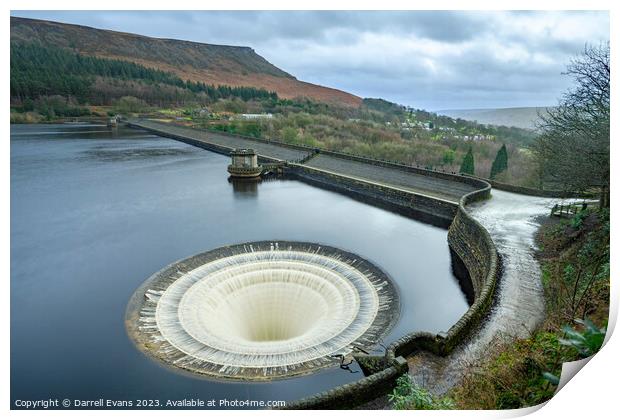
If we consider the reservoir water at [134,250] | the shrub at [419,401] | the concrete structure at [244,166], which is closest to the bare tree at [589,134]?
the reservoir water at [134,250]

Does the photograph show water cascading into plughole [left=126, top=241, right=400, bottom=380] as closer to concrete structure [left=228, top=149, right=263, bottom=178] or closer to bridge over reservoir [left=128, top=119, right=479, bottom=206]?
bridge over reservoir [left=128, top=119, right=479, bottom=206]

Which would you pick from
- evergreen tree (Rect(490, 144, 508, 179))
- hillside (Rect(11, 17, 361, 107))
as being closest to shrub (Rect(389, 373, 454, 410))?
evergreen tree (Rect(490, 144, 508, 179))

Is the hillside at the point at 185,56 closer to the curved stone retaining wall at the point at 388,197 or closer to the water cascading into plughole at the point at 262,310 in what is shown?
the curved stone retaining wall at the point at 388,197

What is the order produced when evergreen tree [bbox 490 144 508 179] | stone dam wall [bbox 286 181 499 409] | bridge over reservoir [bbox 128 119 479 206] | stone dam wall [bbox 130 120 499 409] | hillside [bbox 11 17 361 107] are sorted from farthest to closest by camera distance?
hillside [bbox 11 17 361 107]
evergreen tree [bbox 490 144 508 179]
bridge over reservoir [bbox 128 119 479 206]
stone dam wall [bbox 130 120 499 409]
stone dam wall [bbox 286 181 499 409]

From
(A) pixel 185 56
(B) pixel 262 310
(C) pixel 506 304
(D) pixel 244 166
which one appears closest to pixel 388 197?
(D) pixel 244 166

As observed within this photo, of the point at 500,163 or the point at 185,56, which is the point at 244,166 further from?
the point at 185,56
